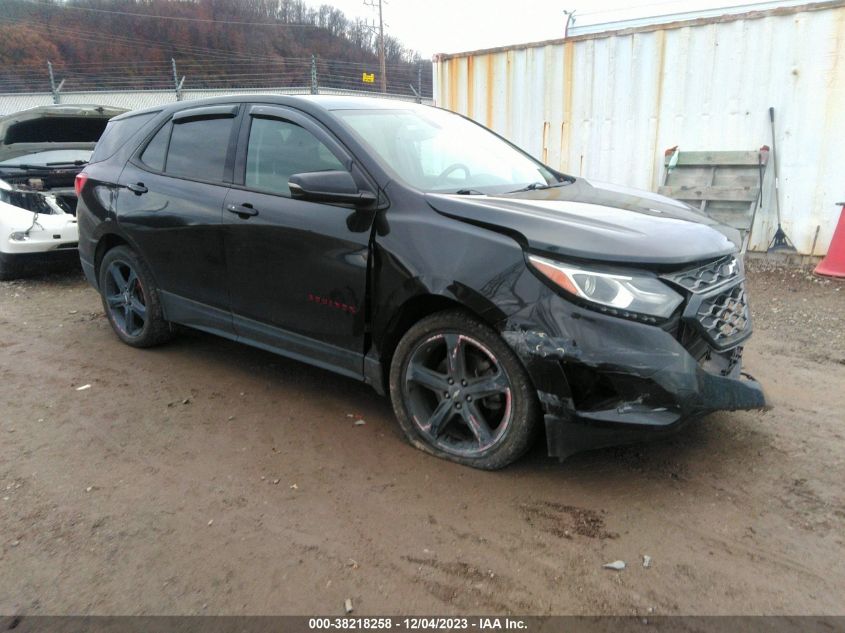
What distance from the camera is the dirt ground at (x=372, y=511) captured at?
2.28 m

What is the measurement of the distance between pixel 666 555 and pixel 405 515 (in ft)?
3.45

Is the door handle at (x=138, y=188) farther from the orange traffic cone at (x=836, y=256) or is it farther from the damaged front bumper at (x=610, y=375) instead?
the orange traffic cone at (x=836, y=256)

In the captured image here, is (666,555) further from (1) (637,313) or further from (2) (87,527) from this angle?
(2) (87,527)

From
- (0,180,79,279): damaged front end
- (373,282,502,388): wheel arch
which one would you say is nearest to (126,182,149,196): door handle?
(373,282,502,388): wheel arch

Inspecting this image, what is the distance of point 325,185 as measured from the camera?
3.10 m

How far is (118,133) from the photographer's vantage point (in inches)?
191

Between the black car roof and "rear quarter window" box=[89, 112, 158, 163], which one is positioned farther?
"rear quarter window" box=[89, 112, 158, 163]

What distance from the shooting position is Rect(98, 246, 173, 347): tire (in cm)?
455

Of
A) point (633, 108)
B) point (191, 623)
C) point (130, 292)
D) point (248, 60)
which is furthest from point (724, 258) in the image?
point (248, 60)

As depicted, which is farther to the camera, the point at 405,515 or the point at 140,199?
the point at 140,199

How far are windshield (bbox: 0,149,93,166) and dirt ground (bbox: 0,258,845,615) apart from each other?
3.79m

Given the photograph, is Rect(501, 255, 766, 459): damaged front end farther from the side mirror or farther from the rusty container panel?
the rusty container panel

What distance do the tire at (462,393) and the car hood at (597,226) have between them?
1.57ft

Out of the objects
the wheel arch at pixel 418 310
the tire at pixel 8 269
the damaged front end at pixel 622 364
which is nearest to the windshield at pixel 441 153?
the wheel arch at pixel 418 310
